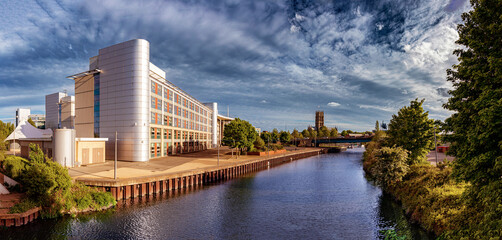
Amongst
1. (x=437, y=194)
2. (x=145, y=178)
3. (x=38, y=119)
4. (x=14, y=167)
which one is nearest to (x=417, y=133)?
(x=437, y=194)

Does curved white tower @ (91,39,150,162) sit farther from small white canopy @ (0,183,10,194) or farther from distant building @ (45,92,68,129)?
distant building @ (45,92,68,129)

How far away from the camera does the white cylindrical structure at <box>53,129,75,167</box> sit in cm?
4344

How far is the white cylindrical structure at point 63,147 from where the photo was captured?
4344 centimetres

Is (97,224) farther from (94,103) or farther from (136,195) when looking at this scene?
(94,103)

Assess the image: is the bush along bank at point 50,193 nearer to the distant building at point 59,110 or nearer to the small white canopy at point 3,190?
the small white canopy at point 3,190

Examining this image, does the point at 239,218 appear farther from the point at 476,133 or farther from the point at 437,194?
the point at 476,133

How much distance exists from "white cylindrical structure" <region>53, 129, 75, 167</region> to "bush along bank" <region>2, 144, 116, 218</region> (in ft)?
54.6

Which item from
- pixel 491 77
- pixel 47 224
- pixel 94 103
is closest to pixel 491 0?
pixel 491 77

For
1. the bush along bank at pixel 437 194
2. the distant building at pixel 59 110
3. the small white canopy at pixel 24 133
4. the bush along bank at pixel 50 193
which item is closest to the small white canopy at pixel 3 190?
the bush along bank at pixel 50 193

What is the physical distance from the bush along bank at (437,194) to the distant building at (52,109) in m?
109

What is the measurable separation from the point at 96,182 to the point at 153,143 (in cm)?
3095

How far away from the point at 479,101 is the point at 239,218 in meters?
23.8

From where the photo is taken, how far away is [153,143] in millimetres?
63625

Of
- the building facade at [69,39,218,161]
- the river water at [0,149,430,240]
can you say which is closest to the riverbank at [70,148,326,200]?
the river water at [0,149,430,240]
